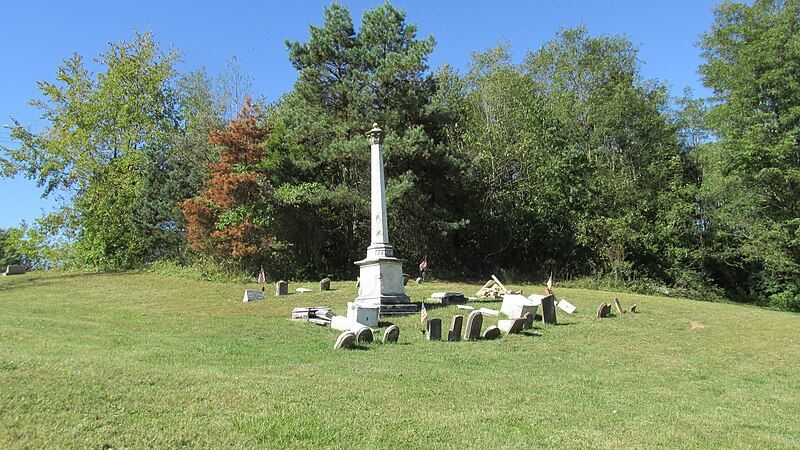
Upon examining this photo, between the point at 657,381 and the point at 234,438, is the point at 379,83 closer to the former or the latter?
the point at 657,381

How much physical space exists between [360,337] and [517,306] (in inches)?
188

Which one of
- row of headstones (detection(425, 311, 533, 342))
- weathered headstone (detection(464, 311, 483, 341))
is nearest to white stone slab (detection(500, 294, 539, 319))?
row of headstones (detection(425, 311, 533, 342))

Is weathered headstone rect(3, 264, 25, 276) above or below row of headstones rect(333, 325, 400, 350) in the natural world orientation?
above

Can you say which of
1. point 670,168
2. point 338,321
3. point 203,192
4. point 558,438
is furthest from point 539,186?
Result: point 558,438

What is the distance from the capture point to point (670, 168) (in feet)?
98.8

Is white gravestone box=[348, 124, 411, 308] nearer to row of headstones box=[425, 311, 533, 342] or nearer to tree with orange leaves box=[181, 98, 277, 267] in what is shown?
row of headstones box=[425, 311, 533, 342]

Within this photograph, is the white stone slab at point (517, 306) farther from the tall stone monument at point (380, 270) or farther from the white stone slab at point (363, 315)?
the white stone slab at point (363, 315)

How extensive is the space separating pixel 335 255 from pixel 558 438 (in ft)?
75.1

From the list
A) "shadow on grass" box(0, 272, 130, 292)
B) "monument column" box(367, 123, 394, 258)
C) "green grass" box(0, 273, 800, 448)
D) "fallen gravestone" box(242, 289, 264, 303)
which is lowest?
"green grass" box(0, 273, 800, 448)

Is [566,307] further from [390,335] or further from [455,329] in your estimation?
[390,335]

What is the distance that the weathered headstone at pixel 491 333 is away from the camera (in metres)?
11.3

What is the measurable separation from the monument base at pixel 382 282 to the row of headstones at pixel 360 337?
3.77m

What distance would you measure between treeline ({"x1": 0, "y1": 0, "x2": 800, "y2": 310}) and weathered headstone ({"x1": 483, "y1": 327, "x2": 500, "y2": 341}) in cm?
1129

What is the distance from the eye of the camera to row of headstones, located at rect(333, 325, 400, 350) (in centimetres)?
1003
